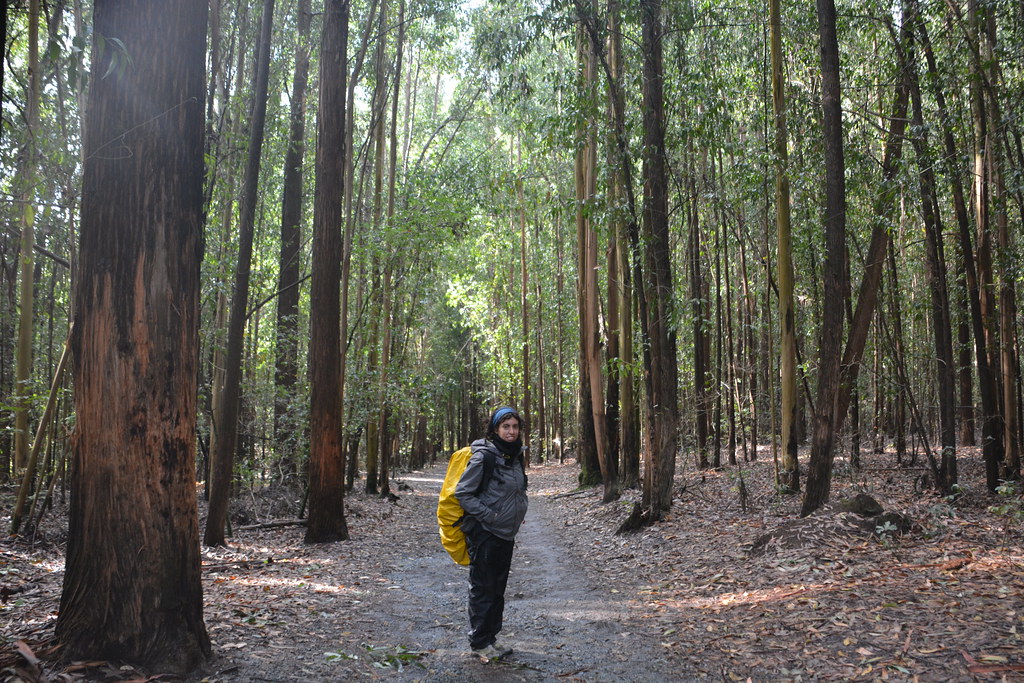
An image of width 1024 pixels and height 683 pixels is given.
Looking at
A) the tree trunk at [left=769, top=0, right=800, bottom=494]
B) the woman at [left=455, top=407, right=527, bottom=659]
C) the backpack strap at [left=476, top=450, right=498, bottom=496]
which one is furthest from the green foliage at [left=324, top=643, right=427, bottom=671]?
the tree trunk at [left=769, top=0, right=800, bottom=494]

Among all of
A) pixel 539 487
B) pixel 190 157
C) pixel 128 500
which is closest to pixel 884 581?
pixel 128 500

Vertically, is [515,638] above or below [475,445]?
below

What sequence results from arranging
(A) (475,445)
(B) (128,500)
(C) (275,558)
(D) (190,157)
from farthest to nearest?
(C) (275,558), (A) (475,445), (D) (190,157), (B) (128,500)

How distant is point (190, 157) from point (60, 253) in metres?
9.52

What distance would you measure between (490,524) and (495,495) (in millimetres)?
205

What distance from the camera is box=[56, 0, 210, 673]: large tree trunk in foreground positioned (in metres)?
4.29

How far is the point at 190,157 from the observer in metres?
4.67

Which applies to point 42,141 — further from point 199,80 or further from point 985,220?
point 985,220

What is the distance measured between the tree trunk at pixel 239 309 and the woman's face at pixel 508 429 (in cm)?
522

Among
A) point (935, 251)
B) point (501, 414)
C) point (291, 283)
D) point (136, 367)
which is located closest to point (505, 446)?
point (501, 414)

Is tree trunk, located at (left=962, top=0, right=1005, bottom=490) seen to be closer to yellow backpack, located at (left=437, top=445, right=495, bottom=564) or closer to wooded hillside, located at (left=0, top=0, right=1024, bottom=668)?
wooded hillside, located at (left=0, top=0, right=1024, bottom=668)

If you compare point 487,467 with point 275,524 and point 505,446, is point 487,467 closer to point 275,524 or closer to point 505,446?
point 505,446

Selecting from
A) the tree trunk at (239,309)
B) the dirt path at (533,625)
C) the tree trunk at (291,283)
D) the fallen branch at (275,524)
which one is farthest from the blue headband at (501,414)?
the tree trunk at (291,283)

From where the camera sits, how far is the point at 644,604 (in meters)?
7.09
